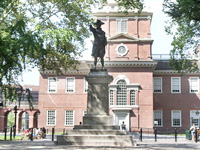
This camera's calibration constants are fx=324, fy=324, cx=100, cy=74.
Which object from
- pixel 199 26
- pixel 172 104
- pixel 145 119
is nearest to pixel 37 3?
pixel 199 26

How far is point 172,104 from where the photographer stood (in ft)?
134

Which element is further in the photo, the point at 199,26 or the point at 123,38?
the point at 123,38

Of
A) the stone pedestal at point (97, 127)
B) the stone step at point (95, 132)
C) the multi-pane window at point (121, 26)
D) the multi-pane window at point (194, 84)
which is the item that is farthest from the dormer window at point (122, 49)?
the stone step at point (95, 132)

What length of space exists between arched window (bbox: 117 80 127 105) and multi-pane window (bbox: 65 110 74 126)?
6.60 meters

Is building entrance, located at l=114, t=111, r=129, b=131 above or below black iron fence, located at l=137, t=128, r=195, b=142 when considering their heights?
above

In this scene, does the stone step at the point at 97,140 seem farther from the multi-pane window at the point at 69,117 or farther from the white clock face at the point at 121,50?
the multi-pane window at the point at 69,117

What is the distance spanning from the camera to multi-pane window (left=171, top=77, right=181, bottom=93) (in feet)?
136

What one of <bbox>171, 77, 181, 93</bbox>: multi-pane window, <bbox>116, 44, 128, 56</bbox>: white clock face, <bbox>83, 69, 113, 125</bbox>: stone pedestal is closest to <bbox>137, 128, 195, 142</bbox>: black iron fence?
<bbox>171, 77, 181, 93</bbox>: multi-pane window

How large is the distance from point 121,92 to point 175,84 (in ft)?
26.3

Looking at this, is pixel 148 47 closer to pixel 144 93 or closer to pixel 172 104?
pixel 144 93

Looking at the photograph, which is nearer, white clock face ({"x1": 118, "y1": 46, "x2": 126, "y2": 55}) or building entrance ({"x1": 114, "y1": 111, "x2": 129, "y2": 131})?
building entrance ({"x1": 114, "y1": 111, "x2": 129, "y2": 131})

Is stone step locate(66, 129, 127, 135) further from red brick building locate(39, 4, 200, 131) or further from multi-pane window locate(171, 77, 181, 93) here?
multi-pane window locate(171, 77, 181, 93)

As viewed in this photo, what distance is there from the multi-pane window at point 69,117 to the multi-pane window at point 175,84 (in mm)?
13146

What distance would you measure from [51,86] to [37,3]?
62.7ft
